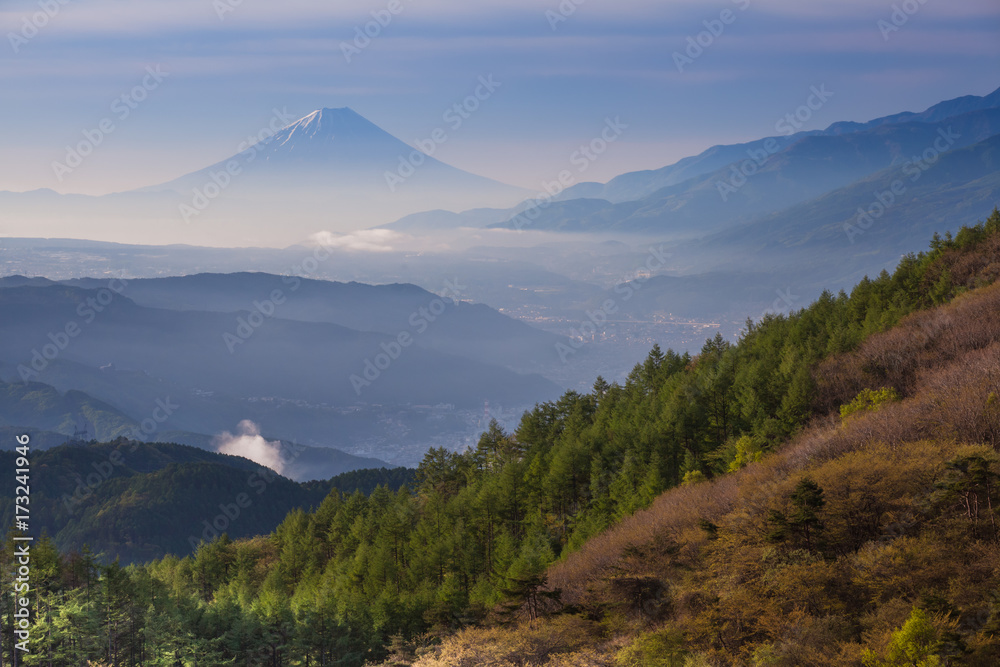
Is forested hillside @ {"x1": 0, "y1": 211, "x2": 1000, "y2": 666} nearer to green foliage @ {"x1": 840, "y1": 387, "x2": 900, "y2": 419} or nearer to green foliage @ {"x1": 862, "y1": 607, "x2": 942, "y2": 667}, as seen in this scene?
green foliage @ {"x1": 862, "y1": 607, "x2": 942, "y2": 667}

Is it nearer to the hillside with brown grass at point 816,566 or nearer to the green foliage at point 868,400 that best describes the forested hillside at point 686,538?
the hillside with brown grass at point 816,566

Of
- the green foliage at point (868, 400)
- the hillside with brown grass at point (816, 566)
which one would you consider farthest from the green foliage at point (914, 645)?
the green foliage at point (868, 400)

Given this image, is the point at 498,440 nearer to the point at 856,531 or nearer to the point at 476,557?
the point at 476,557

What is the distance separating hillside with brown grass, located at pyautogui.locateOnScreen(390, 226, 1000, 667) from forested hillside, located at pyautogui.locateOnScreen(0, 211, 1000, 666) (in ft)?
0.52

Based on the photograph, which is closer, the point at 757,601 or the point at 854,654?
the point at 854,654

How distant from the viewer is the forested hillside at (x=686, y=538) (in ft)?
129

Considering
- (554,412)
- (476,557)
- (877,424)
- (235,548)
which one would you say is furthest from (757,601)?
(235,548)

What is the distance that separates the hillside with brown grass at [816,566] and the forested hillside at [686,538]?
0.52 feet

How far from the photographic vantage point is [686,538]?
51.9m

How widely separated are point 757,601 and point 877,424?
26.1 metres

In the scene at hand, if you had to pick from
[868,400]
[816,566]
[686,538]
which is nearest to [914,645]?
[816,566]

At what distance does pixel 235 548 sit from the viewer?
4614 inches

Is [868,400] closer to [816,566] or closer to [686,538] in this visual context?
[686,538]

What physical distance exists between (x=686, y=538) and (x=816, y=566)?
12.6m
